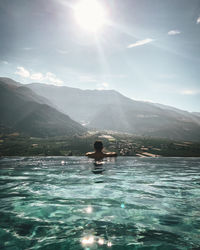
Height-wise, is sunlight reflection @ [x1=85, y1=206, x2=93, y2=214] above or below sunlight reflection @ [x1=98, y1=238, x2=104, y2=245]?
below

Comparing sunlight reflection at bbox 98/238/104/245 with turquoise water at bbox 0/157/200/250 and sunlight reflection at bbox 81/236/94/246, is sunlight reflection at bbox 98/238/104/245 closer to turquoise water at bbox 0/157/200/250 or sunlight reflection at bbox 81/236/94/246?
turquoise water at bbox 0/157/200/250

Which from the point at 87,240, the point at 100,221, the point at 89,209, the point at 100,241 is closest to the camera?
the point at 100,241

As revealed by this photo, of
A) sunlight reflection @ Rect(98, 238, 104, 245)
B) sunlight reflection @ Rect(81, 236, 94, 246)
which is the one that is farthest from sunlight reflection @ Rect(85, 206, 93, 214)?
sunlight reflection @ Rect(98, 238, 104, 245)

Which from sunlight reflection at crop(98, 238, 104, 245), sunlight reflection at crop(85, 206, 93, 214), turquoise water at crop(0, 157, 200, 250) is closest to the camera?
sunlight reflection at crop(98, 238, 104, 245)

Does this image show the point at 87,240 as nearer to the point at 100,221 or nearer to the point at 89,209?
the point at 100,221

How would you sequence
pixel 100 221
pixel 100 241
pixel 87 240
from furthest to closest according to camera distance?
pixel 100 221, pixel 87 240, pixel 100 241

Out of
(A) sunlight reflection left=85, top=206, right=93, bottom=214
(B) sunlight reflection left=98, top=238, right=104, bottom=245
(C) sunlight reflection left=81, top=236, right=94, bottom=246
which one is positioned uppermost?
(B) sunlight reflection left=98, top=238, right=104, bottom=245

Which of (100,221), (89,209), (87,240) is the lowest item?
(89,209)

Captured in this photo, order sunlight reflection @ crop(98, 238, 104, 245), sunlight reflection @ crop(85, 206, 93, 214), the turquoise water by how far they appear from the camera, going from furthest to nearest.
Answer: sunlight reflection @ crop(85, 206, 93, 214)
the turquoise water
sunlight reflection @ crop(98, 238, 104, 245)

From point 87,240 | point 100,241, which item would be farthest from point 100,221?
point 100,241

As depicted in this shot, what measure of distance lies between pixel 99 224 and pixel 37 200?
7.89 m

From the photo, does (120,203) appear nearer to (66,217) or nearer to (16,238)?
(66,217)

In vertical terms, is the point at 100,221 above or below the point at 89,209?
above

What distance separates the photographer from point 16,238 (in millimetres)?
8555
